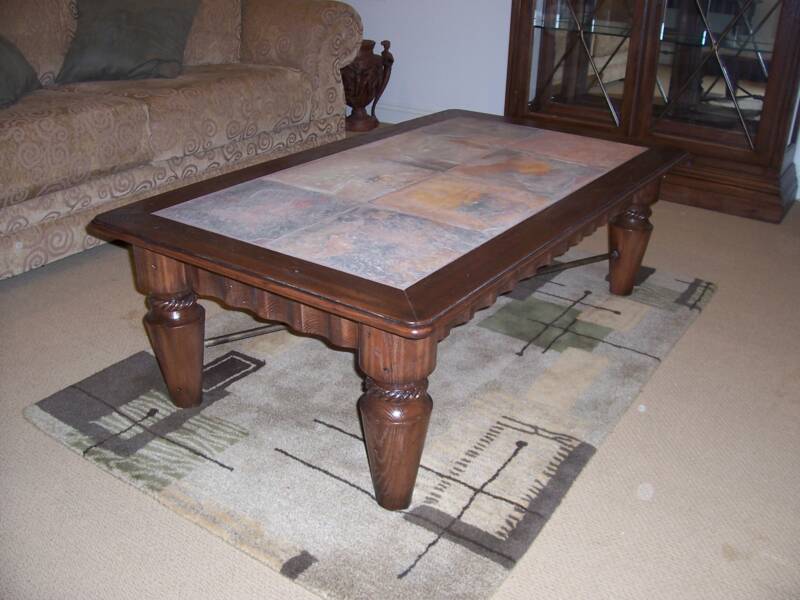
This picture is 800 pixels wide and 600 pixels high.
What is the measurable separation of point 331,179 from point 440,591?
0.92 m

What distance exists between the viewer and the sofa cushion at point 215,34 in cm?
297

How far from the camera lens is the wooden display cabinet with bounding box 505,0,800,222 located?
275cm

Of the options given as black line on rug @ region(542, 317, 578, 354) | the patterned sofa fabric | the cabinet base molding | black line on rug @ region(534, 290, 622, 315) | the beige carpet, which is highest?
the patterned sofa fabric

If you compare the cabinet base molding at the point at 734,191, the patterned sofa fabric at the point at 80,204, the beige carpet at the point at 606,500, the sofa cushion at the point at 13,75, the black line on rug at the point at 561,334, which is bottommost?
the beige carpet at the point at 606,500

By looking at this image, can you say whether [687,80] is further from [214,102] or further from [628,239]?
[214,102]

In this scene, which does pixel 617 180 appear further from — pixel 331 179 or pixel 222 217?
pixel 222 217

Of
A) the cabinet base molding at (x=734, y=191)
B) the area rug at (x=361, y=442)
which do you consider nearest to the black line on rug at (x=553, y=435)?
the area rug at (x=361, y=442)

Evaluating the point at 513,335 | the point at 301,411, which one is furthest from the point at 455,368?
the point at 301,411

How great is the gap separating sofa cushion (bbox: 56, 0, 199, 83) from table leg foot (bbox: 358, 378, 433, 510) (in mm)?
1934

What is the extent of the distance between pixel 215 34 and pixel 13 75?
88 centimetres

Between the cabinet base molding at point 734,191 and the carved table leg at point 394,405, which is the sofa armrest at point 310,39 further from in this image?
the carved table leg at point 394,405

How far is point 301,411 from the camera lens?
A: 5.41ft

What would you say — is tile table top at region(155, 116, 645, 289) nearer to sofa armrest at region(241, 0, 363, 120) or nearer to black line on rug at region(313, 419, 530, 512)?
black line on rug at region(313, 419, 530, 512)

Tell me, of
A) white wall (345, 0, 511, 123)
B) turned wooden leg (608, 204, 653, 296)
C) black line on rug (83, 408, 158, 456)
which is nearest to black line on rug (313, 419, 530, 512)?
black line on rug (83, 408, 158, 456)
